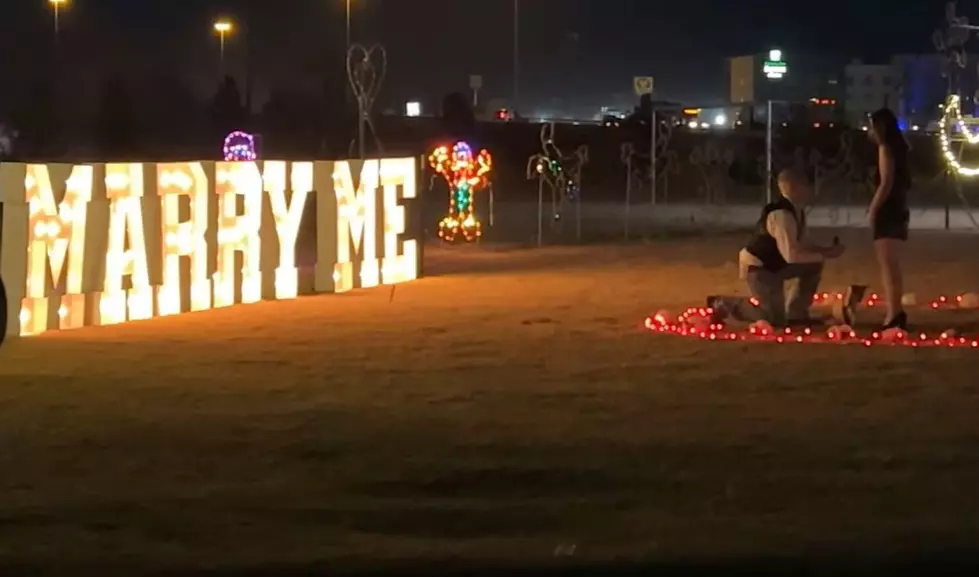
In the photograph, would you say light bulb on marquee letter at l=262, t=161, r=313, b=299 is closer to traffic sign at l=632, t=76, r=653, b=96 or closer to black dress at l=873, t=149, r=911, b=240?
black dress at l=873, t=149, r=911, b=240

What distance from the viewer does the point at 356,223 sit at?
19.8m

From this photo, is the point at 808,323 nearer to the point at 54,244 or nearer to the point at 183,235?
the point at 183,235

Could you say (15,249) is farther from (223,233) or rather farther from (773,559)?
(773,559)

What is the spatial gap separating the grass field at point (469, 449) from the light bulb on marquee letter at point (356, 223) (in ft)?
11.6

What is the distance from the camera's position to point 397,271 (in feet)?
67.5

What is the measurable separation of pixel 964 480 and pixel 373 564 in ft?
10.9

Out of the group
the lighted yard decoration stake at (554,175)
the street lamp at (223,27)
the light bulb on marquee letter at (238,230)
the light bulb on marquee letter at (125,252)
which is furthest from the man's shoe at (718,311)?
the street lamp at (223,27)

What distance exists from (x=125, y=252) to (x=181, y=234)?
0.85m

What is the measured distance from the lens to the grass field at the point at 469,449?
7.27 meters

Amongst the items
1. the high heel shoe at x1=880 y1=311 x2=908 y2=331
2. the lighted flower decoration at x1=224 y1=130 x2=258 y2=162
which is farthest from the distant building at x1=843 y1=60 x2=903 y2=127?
the high heel shoe at x1=880 y1=311 x2=908 y2=331

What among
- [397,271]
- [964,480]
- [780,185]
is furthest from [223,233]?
[964,480]

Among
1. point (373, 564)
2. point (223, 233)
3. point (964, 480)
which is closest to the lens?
point (373, 564)

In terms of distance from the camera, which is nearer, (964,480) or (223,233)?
(964,480)

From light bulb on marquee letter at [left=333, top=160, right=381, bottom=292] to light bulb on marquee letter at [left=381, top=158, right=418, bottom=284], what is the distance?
270mm
